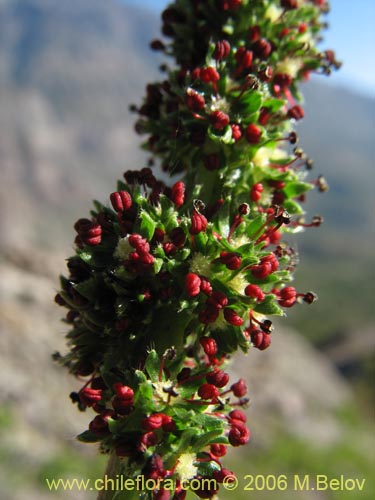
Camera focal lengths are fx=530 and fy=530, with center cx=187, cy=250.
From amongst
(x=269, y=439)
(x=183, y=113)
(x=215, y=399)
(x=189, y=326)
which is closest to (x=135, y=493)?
(x=215, y=399)

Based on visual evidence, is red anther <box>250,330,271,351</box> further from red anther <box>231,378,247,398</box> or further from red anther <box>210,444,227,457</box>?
red anther <box>210,444,227,457</box>

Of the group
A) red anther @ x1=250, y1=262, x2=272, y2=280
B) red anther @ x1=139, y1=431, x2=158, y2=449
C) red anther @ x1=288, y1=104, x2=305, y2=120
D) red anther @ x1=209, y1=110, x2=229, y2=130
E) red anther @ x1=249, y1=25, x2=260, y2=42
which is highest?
red anther @ x1=249, y1=25, x2=260, y2=42

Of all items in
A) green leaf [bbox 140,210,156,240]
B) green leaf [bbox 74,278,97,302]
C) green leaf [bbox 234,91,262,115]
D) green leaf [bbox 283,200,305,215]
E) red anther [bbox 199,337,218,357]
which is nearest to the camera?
red anther [bbox 199,337,218,357]

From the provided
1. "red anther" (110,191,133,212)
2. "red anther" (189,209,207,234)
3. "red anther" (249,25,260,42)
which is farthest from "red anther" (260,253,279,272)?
"red anther" (249,25,260,42)

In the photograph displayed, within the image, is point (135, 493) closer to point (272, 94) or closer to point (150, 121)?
point (150, 121)

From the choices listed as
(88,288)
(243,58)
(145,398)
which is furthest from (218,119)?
(145,398)

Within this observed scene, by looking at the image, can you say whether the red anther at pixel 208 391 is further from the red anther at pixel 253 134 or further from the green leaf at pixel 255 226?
the red anther at pixel 253 134

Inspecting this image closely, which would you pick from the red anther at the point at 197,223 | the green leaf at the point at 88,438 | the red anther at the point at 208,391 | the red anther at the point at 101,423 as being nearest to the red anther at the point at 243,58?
the red anther at the point at 197,223
